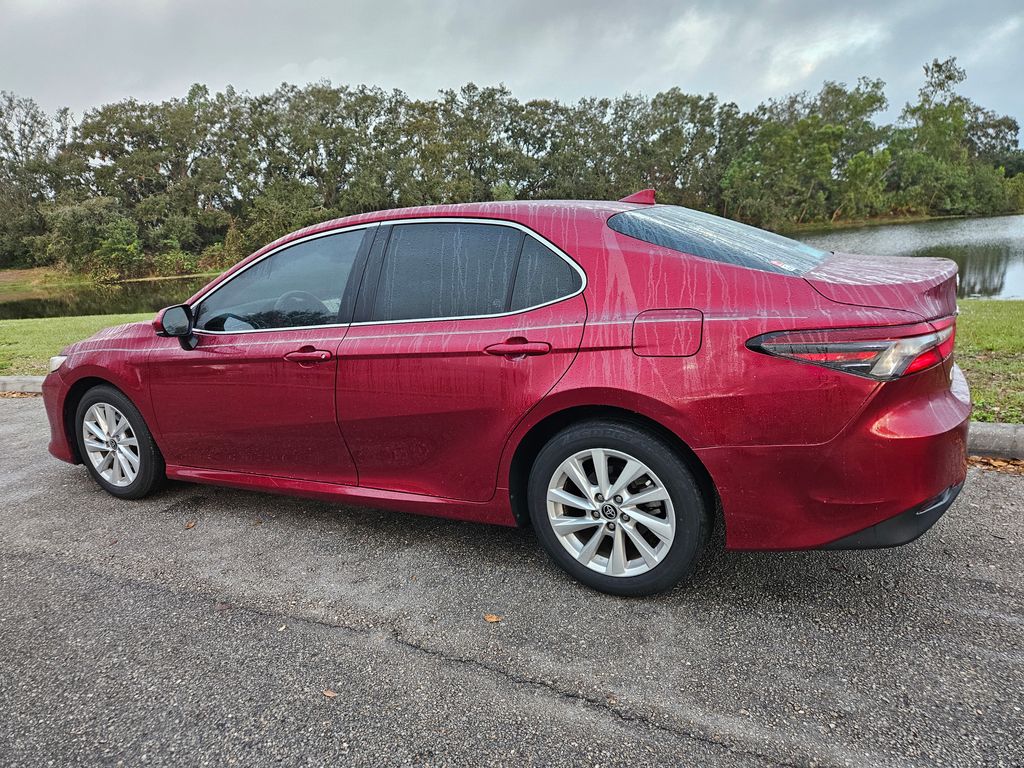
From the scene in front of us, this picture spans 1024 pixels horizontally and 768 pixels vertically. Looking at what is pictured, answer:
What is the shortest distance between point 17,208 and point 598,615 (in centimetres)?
6357

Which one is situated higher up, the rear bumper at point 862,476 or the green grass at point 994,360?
the rear bumper at point 862,476

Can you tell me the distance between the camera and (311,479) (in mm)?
3309

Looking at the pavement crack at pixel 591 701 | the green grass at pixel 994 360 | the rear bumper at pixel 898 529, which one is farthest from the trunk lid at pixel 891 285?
the green grass at pixel 994 360

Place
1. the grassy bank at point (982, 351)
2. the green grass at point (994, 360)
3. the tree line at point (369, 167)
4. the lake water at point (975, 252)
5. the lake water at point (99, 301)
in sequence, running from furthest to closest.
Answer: the tree line at point (369, 167) < the lake water at point (99, 301) < the lake water at point (975, 252) < the grassy bank at point (982, 351) < the green grass at point (994, 360)

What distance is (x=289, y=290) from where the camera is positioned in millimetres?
3395

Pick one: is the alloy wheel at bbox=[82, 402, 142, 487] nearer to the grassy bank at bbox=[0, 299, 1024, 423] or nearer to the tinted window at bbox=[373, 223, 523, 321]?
the tinted window at bbox=[373, 223, 523, 321]

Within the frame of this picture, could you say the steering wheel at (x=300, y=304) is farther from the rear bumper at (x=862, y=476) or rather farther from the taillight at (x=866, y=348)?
the taillight at (x=866, y=348)

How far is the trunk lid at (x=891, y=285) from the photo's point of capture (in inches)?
87.3

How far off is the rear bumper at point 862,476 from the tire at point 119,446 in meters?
3.15

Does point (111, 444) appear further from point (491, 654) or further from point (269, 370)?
point (491, 654)

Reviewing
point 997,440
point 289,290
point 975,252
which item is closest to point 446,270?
point 289,290

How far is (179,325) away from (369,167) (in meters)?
53.5

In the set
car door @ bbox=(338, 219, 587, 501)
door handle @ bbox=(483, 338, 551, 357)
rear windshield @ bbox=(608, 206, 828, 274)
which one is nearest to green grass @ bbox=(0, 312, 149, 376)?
car door @ bbox=(338, 219, 587, 501)

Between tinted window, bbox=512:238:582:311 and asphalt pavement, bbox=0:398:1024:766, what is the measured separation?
118cm
